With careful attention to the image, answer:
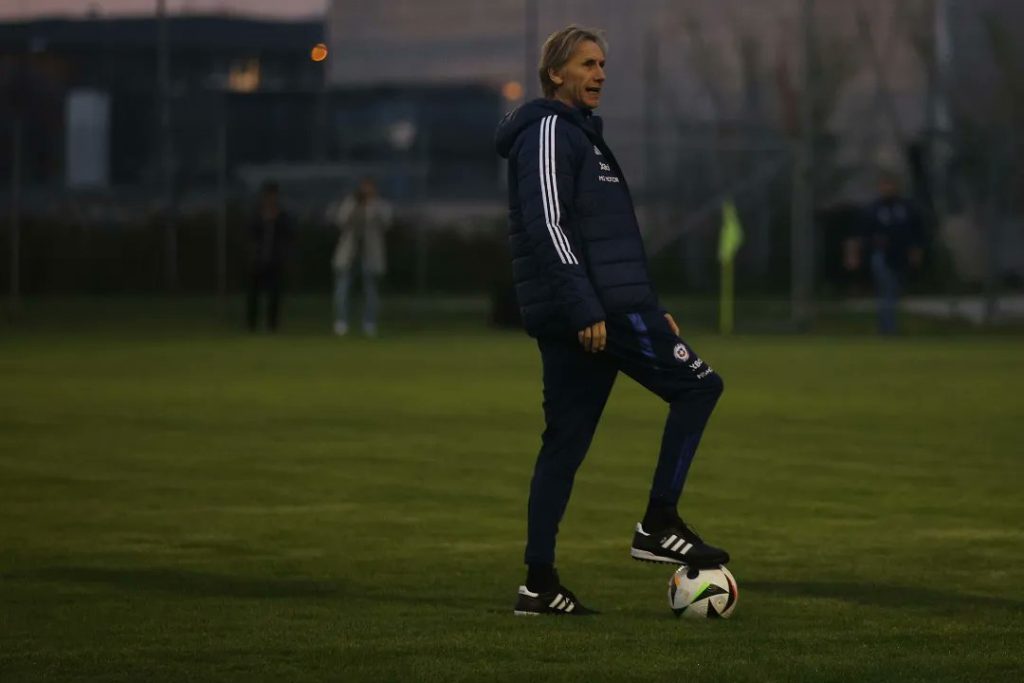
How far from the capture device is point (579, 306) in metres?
7.70

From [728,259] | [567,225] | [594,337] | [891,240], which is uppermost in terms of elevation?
[567,225]

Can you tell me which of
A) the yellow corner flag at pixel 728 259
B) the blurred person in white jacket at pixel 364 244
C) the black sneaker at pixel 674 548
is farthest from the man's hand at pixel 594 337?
the yellow corner flag at pixel 728 259

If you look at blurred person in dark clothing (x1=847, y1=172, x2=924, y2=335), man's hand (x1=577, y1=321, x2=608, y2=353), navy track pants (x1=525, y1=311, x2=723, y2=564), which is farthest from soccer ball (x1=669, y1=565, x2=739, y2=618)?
blurred person in dark clothing (x1=847, y1=172, x2=924, y2=335)

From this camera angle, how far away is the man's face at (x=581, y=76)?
25.7 feet

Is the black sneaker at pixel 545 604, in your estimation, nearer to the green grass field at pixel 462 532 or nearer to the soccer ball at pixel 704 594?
the green grass field at pixel 462 532

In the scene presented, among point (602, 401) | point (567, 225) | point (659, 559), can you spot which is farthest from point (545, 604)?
point (567, 225)

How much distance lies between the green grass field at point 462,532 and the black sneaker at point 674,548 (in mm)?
208

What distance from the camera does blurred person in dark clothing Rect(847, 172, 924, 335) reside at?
97.9 ft

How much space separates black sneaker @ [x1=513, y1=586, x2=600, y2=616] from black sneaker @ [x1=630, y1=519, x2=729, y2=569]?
0.27 m

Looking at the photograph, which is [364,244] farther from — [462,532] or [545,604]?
[545,604]

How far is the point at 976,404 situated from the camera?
59.3ft

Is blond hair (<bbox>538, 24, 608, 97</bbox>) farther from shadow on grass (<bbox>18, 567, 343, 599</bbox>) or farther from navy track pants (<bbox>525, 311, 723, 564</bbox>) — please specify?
shadow on grass (<bbox>18, 567, 343, 599</bbox>)

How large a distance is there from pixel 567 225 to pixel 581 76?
49 cm

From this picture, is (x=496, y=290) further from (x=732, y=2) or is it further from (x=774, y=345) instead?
(x=732, y=2)
